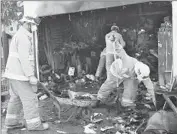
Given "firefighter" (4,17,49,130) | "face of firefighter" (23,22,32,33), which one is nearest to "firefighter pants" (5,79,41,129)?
"firefighter" (4,17,49,130)

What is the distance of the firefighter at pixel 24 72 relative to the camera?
12.3 ft

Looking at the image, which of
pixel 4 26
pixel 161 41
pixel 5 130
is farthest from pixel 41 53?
pixel 5 130

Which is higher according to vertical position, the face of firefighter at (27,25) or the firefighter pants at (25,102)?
the face of firefighter at (27,25)

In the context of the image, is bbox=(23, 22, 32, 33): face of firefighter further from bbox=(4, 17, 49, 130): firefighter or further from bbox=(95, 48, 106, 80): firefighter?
bbox=(95, 48, 106, 80): firefighter

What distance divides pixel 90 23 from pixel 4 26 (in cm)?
245

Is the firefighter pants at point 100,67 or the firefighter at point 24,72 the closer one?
the firefighter at point 24,72

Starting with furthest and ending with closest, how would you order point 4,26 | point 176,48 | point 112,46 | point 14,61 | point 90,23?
1. point 90,23
2. point 4,26
3. point 112,46
4. point 176,48
5. point 14,61

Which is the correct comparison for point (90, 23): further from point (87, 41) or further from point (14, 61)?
point (14, 61)

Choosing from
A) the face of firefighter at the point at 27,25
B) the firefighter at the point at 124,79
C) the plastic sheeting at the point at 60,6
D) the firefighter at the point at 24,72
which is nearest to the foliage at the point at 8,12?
the plastic sheeting at the point at 60,6

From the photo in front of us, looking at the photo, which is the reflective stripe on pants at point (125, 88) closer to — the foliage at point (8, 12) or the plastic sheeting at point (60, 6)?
the plastic sheeting at point (60, 6)

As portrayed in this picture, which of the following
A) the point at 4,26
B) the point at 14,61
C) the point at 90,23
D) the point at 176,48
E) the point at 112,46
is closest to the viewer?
the point at 14,61

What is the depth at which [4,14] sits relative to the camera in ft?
17.8

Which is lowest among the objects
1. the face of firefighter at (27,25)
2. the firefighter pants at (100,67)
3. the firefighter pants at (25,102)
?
the firefighter pants at (25,102)

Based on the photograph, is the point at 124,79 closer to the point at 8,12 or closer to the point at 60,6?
the point at 8,12
